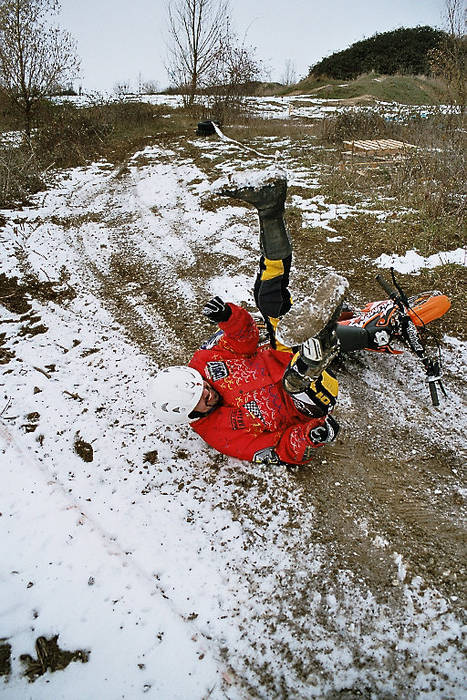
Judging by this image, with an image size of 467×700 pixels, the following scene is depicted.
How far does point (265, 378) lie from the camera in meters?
2.47

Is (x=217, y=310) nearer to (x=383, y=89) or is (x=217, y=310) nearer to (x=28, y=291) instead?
(x=28, y=291)

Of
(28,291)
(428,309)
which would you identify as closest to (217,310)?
(428,309)

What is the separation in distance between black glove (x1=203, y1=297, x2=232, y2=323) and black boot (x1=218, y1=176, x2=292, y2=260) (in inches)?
16.5

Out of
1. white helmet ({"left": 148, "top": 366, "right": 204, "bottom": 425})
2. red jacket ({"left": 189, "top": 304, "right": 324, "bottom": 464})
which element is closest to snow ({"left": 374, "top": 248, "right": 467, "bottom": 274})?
red jacket ({"left": 189, "top": 304, "right": 324, "bottom": 464})

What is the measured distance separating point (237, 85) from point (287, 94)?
27.7 feet

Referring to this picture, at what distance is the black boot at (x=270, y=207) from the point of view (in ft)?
7.38

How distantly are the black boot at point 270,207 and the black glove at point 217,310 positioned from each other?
420 mm

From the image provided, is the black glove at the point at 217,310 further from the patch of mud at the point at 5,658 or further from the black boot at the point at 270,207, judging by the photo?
the patch of mud at the point at 5,658

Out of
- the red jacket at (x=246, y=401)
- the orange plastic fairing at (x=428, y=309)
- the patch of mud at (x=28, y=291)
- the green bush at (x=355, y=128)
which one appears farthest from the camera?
the green bush at (x=355, y=128)

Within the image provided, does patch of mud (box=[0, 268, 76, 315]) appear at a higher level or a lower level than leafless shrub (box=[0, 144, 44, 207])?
lower

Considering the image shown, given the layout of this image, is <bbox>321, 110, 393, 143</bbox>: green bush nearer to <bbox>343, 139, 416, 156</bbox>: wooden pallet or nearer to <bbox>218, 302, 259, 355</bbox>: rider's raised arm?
<bbox>343, 139, 416, 156</bbox>: wooden pallet

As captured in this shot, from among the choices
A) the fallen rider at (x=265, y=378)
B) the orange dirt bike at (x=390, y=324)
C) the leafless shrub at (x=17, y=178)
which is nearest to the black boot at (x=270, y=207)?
the fallen rider at (x=265, y=378)

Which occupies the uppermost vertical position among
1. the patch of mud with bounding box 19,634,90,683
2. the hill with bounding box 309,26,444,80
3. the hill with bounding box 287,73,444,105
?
the hill with bounding box 309,26,444,80

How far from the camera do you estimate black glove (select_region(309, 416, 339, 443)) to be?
204cm
